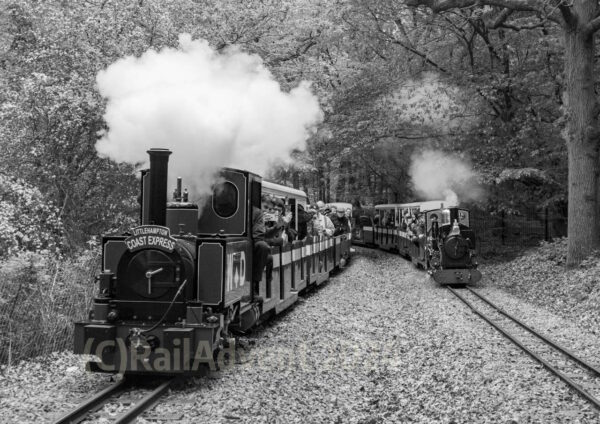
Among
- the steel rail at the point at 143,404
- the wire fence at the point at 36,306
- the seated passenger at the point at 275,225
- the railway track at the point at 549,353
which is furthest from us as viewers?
the seated passenger at the point at 275,225

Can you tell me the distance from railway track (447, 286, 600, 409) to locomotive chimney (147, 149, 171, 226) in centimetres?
478

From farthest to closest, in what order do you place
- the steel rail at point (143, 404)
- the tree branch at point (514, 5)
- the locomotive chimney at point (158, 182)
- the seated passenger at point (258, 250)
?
1. the tree branch at point (514, 5)
2. the seated passenger at point (258, 250)
3. the locomotive chimney at point (158, 182)
4. the steel rail at point (143, 404)

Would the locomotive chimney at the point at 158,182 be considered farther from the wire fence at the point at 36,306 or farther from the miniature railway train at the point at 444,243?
the miniature railway train at the point at 444,243

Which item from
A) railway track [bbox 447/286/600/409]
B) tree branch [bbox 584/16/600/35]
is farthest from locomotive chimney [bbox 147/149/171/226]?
tree branch [bbox 584/16/600/35]

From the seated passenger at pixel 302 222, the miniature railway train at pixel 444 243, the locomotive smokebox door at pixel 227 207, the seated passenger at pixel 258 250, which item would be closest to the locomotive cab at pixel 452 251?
the miniature railway train at pixel 444 243

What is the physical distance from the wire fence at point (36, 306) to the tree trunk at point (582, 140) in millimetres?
11000

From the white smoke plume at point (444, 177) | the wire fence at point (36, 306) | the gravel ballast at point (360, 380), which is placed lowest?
the gravel ballast at point (360, 380)

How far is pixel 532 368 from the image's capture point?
318 inches

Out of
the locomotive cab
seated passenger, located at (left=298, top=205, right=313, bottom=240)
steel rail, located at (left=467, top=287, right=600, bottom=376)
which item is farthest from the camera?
the locomotive cab

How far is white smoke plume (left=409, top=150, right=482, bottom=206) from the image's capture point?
22.4 meters

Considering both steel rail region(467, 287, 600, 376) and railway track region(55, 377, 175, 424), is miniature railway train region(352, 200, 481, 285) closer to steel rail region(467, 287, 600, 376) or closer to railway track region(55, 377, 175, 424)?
steel rail region(467, 287, 600, 376)

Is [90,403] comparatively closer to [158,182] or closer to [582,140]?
[158,182]

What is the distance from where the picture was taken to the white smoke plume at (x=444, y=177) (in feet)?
73.4

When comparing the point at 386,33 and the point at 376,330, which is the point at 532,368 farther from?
the point at 386,33
